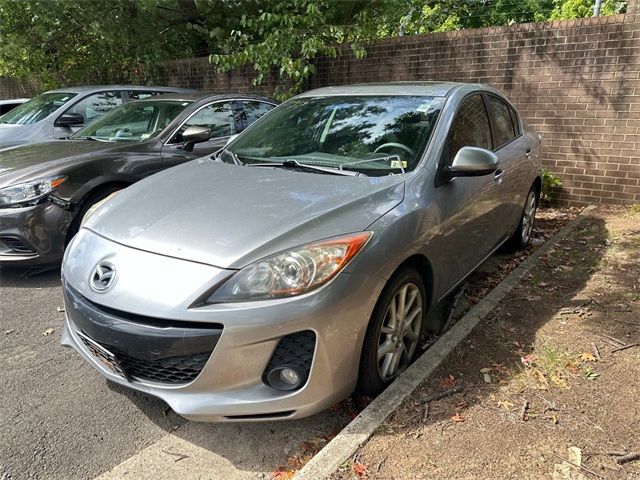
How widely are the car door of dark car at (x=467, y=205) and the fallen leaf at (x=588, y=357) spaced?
856 millimetres

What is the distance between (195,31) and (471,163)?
A: 1018 cm

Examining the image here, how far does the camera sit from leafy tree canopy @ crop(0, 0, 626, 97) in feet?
26.1

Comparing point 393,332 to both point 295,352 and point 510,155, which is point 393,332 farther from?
point 510,155

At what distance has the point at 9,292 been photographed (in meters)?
4.12

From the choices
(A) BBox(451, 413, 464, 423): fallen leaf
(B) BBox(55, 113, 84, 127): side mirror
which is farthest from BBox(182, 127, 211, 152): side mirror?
(A) BBox(451, 413, 464, 423): fallen leaf

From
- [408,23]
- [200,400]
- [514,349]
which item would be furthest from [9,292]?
[408,23]

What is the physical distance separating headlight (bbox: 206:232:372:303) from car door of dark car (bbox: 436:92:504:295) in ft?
3.33

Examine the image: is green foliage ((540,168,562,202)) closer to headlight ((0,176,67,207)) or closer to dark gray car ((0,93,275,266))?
dark gray car ((0,93,275,266))

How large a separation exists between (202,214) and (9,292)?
2575 millimetres

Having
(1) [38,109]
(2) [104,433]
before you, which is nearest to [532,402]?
(2) [104,433]

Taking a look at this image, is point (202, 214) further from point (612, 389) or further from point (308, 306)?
point (612, 389)

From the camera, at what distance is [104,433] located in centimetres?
247

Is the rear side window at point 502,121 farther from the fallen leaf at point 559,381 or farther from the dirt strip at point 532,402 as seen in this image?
the fallen leaf at point 559,381

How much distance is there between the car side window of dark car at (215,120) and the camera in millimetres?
5299
